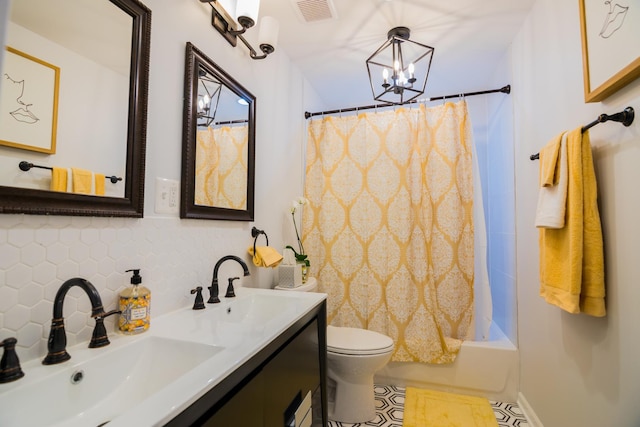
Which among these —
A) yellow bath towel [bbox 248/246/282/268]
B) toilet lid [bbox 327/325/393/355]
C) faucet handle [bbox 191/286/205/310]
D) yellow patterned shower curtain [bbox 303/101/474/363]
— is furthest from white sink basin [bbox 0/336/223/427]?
yellow patterned shower curtain [bbox 303/101/474/363]

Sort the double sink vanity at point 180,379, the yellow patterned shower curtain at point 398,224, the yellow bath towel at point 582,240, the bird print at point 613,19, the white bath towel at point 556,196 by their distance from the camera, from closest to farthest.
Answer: the double sink vanity at point 180,379 → the bird print at point 613,19 → the yellow bath towel at point 582,240 → the white bath towel at point 556,196 → the yellow patterned shower curtain at point 398,224

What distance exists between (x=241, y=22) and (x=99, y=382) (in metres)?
1.40

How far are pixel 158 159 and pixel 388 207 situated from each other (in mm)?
1542

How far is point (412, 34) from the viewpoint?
1.96 m

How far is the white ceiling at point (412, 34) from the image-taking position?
1.73 m

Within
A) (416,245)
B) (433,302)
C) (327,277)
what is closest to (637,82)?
(416,245)

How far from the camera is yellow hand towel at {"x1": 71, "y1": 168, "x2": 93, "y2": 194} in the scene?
82 centimetres

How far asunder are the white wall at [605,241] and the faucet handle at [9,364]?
1630mm

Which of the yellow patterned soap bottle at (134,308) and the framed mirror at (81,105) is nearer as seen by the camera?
the framed mirror at (81,105)

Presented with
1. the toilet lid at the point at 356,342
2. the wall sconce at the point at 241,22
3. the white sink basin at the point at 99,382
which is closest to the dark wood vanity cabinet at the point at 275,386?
the white sink basin at the point at 99,382

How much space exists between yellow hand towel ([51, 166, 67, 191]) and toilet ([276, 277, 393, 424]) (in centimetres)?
121

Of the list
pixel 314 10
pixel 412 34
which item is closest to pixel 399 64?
pixel 412 34

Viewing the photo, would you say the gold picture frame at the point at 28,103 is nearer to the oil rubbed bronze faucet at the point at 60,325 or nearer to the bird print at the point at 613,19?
the oil rubbed bronze faucet at the point at 60,325

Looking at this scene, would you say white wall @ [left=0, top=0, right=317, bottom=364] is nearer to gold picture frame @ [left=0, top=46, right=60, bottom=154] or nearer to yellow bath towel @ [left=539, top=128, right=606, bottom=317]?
gold picture frame @ [left=0, top=46, right=60, bottom=154]
